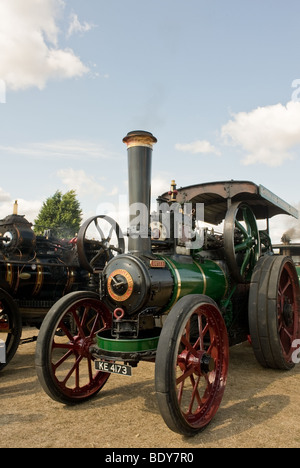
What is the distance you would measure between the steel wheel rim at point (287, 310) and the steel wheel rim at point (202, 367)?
1481mm

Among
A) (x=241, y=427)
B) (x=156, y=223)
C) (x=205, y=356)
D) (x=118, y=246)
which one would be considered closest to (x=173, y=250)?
(x=156, y=223)

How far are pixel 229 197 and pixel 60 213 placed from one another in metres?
27.9

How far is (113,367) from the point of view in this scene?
127 inches

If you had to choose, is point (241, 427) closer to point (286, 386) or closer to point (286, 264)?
point (286, 386)

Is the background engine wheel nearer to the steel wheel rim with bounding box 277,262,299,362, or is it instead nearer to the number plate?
the steel wheel rim with bounding box 277,262,299,362

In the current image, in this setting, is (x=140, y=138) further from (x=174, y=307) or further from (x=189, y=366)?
(x=189, y=366)

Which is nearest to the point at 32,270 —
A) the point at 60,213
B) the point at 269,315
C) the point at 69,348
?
the point at 69,348

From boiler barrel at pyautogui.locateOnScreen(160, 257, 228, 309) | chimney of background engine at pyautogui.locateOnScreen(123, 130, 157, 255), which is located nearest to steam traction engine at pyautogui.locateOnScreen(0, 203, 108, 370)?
boiler barrel at pyautogui.locateOnScreen(160, 257, 228, 309)

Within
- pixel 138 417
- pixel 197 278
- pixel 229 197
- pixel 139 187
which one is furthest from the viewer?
pixel 229 197

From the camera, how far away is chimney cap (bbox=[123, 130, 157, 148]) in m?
3.72

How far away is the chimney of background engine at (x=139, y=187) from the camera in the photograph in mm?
3689

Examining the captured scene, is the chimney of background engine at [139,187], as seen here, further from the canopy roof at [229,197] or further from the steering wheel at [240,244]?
the canopy roof at [229,197]
